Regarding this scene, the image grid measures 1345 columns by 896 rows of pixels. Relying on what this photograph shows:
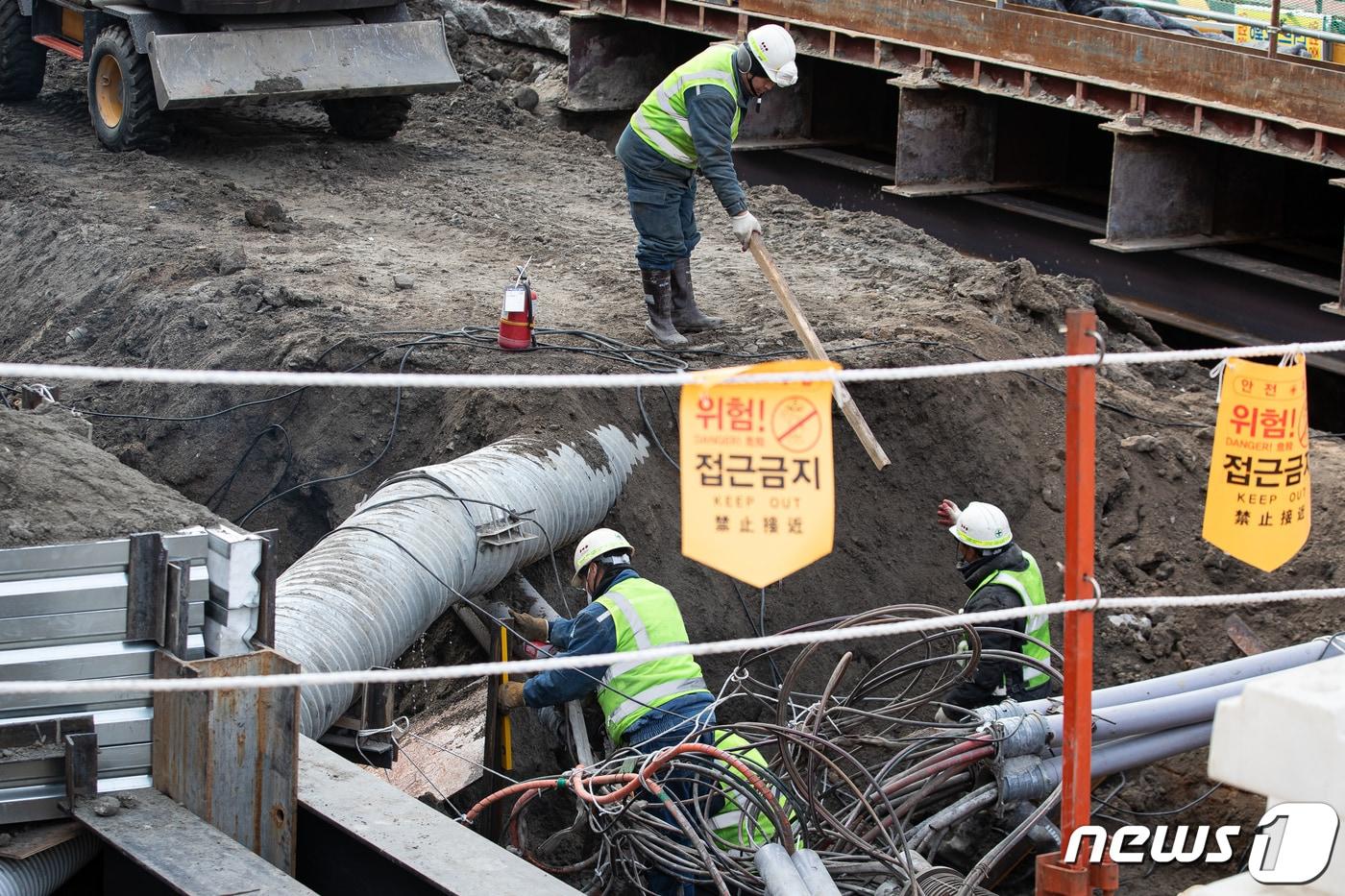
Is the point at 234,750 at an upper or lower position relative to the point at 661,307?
lower

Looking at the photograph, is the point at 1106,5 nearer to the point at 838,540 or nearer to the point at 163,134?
the point at 838,540

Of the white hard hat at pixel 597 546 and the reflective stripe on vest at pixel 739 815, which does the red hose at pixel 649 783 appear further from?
the white hard hat at pixel 597 546

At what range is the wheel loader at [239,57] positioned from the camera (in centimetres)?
1148

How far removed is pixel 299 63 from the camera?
39.0 ft

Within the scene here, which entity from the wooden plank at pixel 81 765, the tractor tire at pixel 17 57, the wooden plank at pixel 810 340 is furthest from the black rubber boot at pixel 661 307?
the tractor tire at pixel 17 57

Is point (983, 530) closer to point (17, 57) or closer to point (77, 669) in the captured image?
point (77, 669)

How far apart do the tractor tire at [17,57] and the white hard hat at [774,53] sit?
877 cm

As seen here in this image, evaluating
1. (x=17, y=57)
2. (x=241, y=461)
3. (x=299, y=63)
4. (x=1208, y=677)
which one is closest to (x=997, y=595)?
(x=1208, y=677)

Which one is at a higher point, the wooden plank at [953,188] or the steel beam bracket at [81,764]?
the wooden plank at [953,188]

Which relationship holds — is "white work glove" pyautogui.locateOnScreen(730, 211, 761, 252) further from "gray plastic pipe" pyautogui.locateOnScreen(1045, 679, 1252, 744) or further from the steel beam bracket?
the steel beam bracket

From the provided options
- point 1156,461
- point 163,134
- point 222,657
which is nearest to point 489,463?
point 222,657

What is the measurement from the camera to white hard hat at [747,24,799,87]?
7.50 meters

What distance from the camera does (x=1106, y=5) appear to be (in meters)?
12.1

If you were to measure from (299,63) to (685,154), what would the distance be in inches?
207
